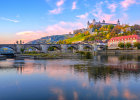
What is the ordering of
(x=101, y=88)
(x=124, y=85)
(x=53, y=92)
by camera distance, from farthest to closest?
(x=124, y=85) → (x=101, y=88) → (x=53, y=92)

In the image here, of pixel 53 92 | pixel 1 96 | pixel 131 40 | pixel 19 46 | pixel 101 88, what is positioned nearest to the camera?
pixel 1 96

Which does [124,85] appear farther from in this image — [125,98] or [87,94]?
[87,94]

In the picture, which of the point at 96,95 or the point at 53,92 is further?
the point at 53,92

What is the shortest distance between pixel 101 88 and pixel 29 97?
7.72m

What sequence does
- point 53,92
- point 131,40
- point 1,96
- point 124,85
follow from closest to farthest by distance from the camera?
point 1,96
point 53,92
point 124,85
point 131,40

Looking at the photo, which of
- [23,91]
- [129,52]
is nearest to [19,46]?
[129,52]

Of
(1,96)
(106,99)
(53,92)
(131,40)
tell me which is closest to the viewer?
(106,99)

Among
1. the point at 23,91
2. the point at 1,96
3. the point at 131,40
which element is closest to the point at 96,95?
the point at 23,91

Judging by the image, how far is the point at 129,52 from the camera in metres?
107

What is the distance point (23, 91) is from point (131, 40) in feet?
446

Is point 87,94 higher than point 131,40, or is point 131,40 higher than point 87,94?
point 131,40

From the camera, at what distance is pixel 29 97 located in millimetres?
14102

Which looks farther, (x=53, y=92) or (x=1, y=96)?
(x=53, y=92)

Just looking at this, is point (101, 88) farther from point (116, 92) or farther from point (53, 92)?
point (53, 92)
